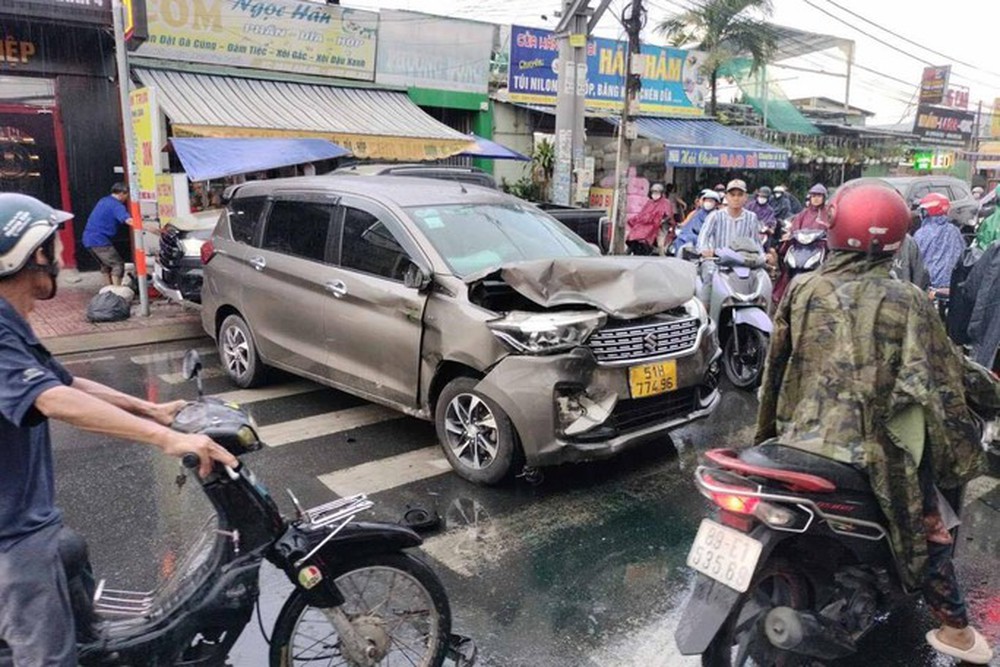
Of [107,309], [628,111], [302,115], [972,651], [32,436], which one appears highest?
[628,111]

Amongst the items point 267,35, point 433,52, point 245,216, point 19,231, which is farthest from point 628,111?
point 19,231

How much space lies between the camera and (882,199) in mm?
2635

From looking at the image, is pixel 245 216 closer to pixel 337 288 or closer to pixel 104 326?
pixel 337 288

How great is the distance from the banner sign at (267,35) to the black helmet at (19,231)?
476 inches

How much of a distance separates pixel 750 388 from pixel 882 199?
4593 millimetres

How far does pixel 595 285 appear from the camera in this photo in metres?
4.70

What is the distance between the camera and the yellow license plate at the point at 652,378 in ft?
15.0

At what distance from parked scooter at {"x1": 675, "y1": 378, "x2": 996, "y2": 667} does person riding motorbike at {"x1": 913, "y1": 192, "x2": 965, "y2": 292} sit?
5.58 meters

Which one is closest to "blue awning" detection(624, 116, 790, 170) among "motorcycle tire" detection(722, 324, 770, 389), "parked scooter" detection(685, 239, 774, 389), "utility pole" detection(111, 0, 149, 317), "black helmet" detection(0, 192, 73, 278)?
"parked scooter" detection(685, 239, 774, 389)

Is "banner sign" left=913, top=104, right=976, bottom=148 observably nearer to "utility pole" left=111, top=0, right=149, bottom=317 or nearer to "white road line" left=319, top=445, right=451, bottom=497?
"utility pole" left=111, top=0, right=149, bottom=317

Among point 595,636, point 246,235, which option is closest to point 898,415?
point 595,636

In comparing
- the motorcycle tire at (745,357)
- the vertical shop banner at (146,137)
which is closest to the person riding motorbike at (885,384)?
the motorcycle tire at (745,357)

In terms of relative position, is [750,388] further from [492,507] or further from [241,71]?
[241,71]

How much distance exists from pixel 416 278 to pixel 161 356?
4439 millimetres
